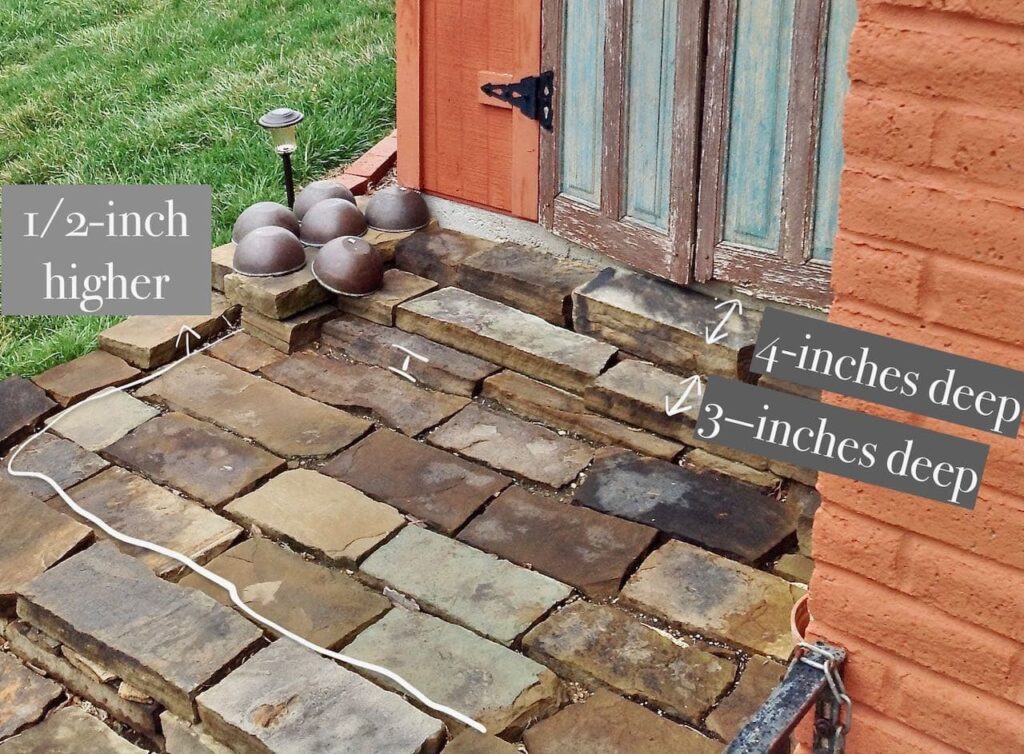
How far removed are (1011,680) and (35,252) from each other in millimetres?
4585

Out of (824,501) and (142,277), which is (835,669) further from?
(142,277)

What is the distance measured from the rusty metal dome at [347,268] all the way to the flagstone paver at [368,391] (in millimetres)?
326

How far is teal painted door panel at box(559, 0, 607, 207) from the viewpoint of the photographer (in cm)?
502

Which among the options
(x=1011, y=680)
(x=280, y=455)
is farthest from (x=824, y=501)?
(x=280, y=455)

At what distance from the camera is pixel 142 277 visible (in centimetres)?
507

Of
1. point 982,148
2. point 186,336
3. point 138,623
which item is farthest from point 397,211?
point 982,148

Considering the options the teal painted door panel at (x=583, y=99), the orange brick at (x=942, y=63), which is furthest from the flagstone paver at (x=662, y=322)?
the orange brick at (x=942, y=63)

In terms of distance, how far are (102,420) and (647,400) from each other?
6.98 feet

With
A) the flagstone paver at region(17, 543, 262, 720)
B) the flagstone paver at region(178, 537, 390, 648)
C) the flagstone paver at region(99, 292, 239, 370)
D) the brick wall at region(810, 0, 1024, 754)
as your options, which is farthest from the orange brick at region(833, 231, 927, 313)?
the flagstone paver at region(99, 292, 239, 370)

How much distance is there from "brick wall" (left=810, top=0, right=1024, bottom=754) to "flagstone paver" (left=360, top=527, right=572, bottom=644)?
153 centimetres

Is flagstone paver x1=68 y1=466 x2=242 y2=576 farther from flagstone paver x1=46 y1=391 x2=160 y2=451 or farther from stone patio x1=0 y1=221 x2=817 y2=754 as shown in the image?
flagstone paver x1=46 y1=391 x2=160 y2=451

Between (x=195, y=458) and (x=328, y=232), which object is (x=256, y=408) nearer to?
(x=195, y=458)

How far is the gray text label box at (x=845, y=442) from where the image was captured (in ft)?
6.79

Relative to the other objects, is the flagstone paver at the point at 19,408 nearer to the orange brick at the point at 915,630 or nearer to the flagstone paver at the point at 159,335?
the flagstone paver at the point at 159,335
